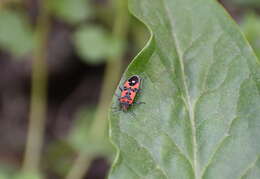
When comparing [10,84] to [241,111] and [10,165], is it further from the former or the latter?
[241,111]

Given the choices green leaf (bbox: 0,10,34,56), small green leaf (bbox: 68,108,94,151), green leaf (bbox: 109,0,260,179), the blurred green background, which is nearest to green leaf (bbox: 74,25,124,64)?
the blurred green background

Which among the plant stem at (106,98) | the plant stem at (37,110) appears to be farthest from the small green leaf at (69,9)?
the plant stem at (106,98)

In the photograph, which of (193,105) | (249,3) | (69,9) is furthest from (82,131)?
(193,105)

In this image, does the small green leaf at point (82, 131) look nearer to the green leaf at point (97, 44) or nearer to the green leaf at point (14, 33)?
the green leaf at point (97, 44)

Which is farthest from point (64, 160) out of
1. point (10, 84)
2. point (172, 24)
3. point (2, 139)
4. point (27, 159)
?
point (172, 24)

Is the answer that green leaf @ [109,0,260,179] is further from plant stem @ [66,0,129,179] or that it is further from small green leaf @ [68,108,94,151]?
small green leaf @ [68,108,94,151]
